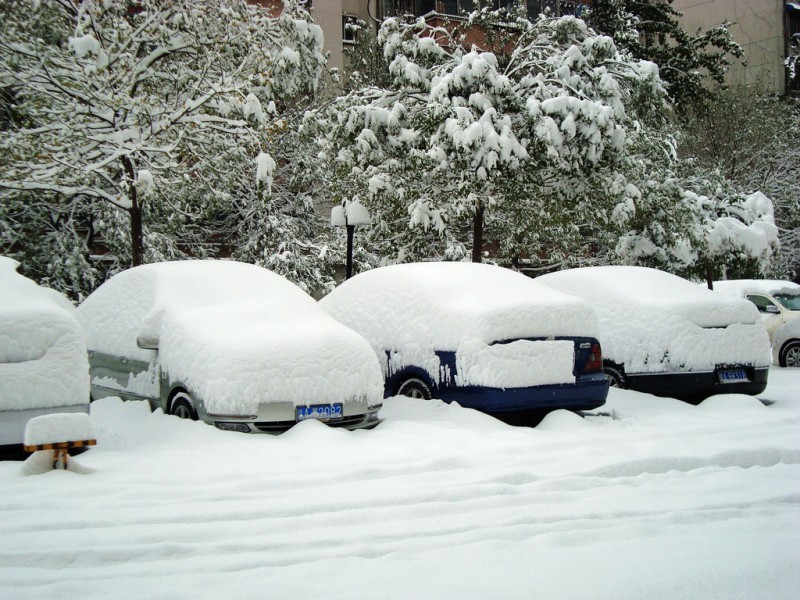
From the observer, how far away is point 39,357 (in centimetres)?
592

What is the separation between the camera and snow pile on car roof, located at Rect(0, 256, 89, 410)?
19.0 ft

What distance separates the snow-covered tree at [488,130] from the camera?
45.6ft

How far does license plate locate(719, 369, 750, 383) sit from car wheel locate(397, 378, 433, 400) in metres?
3.56

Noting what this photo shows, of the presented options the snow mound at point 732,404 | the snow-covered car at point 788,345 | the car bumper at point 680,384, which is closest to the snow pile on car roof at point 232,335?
the car bumper at point 680,384

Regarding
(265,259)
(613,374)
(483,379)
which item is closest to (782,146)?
(265,259)

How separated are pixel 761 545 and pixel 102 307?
260 inches

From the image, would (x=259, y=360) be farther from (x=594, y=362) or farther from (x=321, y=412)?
(x=594, y=362)

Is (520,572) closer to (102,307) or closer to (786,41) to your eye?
(102,307)

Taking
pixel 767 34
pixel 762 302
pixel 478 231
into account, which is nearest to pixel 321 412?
pixel 478 231

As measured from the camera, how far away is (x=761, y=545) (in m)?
4.55

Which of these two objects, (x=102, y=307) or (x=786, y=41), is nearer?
(x=102, y=307)

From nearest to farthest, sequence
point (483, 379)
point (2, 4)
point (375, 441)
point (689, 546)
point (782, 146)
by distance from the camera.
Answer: point (689, 546), point (375, 441), point (483, 379), point (2, 4), point (782, 146)

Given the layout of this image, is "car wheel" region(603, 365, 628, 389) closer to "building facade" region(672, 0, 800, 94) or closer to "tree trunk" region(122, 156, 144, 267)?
"tree trunk" region(122, 156, 144, 267)

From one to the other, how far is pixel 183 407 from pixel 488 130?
26.8 feet
